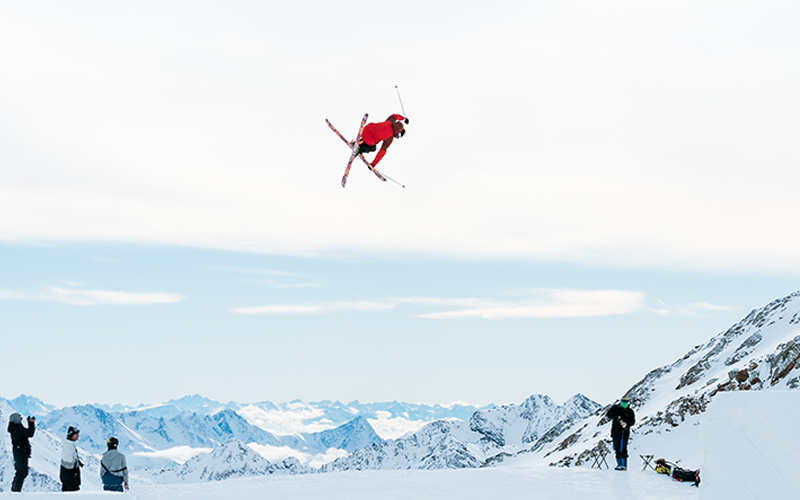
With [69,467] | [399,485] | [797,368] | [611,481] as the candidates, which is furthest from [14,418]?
[797,368]

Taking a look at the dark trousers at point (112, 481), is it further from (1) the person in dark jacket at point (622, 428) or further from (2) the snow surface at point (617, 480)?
(1) the person in dark jacket at point (622, 428)

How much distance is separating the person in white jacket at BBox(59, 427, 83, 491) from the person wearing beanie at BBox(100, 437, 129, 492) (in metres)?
0.80

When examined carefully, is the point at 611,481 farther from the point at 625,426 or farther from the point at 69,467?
the point at 69,467

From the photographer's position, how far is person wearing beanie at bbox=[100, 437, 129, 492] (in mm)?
15688

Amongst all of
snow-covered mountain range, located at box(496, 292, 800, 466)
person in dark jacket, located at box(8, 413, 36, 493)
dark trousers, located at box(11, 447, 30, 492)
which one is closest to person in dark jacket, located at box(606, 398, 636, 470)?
snow-covered mountain range, located at box(496, 292, 800, 466)

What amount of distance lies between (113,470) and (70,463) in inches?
47.9

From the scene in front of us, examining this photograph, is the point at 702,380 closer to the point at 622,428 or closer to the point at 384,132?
the point at 622,428

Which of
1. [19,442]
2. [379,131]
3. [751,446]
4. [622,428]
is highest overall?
[379,131]

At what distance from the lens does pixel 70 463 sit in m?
16.0

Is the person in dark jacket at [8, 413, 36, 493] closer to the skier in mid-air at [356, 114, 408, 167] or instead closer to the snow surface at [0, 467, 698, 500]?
the snow surface at [0, 467, 698, 500]

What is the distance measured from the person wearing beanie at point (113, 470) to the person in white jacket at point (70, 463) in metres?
0.80

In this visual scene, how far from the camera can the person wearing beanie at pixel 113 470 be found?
51.5ft

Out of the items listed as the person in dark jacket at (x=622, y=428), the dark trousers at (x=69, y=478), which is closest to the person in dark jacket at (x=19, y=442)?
the dark trousers at (x=69, y=478)

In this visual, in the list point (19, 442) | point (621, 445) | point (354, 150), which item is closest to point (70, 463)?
point (19, 442)
